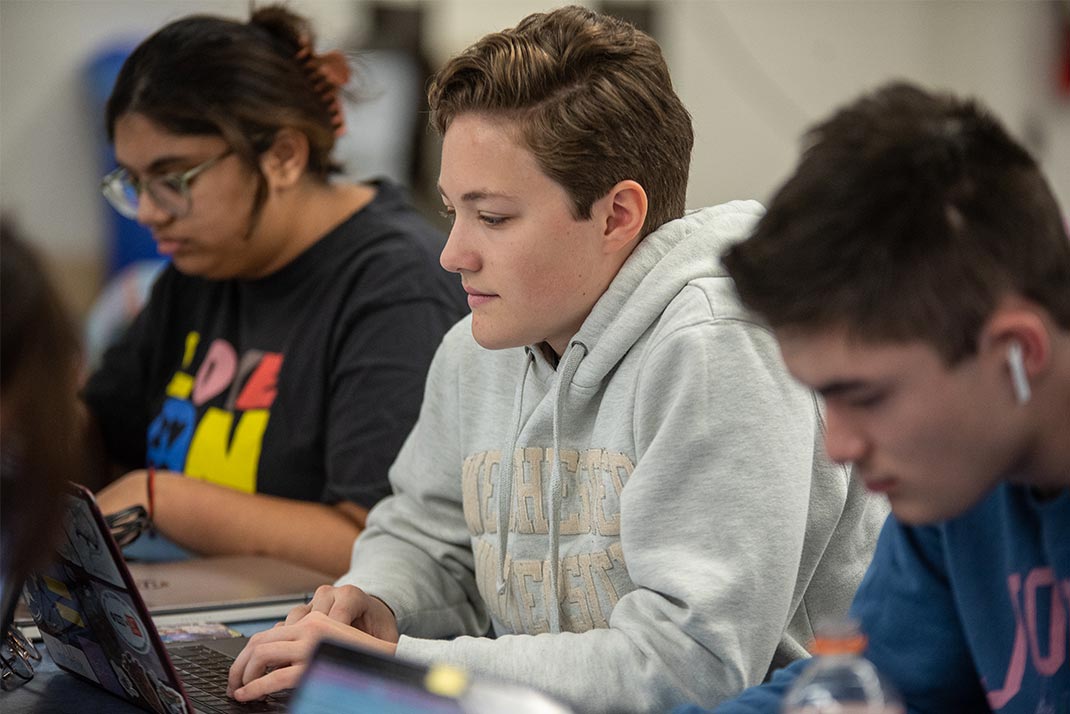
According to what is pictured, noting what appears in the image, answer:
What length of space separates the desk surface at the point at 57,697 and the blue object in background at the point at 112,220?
3268mm

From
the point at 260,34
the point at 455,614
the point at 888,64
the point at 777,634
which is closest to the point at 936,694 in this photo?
the point at 777,634

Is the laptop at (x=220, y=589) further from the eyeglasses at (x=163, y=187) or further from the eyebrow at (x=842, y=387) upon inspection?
the eyebrow at (x=842, y=387)

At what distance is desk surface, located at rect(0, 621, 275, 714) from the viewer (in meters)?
1.19

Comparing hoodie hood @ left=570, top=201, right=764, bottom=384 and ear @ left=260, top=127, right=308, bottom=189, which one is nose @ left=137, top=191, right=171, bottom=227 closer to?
ear @ left=260, top=127, right=308, bottom=189

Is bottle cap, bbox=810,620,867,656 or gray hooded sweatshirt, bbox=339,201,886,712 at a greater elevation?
bottle cap, bbox=810,620,867,656

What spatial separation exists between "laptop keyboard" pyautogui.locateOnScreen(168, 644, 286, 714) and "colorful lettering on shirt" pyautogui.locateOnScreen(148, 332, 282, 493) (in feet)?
1.91

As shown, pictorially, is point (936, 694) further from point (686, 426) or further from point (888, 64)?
point (888, 64)

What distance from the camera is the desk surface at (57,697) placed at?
3.89 ft

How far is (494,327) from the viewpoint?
4.26 feet

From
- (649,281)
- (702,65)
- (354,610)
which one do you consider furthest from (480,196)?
(702,65)

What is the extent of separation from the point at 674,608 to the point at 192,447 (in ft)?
3.54

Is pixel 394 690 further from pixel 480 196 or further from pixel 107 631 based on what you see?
pixel 480 196

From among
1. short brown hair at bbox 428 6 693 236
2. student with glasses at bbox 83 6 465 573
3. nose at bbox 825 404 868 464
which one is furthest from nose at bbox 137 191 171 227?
nose at bbox 825 404 868 464

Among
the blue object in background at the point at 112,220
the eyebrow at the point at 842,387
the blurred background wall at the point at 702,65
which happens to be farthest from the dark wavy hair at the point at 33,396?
the blue object in background at the point at 112,220
